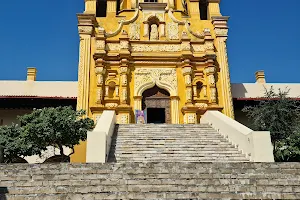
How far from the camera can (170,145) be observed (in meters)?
11.9

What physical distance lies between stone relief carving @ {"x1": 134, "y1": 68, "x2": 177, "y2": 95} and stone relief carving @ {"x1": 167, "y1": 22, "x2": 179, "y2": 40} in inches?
83.2

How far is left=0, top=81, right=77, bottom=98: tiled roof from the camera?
20689mm

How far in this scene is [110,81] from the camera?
19031mm

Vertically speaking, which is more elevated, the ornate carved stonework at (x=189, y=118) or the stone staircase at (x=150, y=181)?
the ornate carved stonework at (x=189, y=118)

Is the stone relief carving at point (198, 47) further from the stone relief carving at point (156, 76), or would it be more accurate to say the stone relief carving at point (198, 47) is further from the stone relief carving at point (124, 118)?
the stone relief carving at point (124, 118)

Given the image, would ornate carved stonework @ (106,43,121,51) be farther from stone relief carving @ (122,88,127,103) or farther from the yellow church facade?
stone relief carving @ (122,88,127,103)

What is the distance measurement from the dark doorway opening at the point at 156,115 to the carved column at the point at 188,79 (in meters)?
2.00

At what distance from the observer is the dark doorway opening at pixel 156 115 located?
20.0 meters

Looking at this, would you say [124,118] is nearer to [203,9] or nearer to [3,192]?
[203,9]

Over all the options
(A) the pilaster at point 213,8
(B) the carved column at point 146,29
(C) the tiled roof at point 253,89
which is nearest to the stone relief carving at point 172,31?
(B) the carved column at point 146,29

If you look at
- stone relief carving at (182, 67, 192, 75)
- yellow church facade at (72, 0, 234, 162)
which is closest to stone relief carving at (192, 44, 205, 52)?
yellow church facade at (72, 0, 234, 162)

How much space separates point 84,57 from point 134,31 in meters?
3.46

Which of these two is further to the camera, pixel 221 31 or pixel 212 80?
pixel 221 31

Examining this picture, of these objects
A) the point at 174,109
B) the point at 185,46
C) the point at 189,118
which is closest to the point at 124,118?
the point at 174,109
